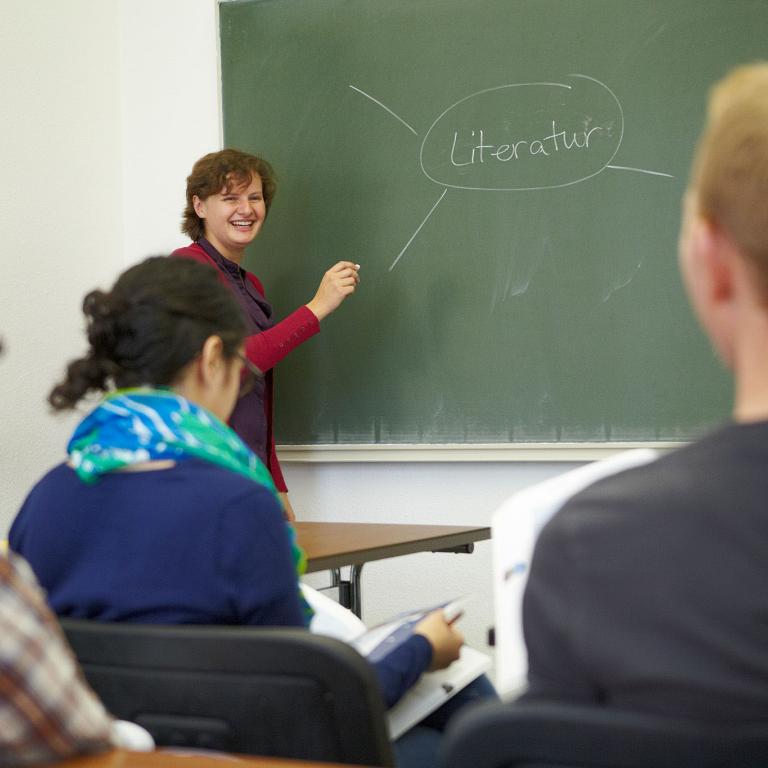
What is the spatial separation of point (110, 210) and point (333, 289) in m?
1.02

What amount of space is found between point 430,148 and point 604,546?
9.01 ft

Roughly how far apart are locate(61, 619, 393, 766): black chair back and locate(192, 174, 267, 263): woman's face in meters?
2.25

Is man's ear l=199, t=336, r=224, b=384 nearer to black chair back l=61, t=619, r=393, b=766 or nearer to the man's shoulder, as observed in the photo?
black chair back l=61, t=619, r=393, b=766

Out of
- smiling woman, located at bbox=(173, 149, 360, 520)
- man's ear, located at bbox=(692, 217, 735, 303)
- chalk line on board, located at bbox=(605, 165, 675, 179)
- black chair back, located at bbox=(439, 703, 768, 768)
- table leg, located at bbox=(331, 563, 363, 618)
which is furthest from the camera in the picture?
smiling woman, located at bbox=(173, 149, 360, 520)

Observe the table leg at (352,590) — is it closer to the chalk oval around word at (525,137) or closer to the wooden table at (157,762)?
the chalk oval around word at (525,137)

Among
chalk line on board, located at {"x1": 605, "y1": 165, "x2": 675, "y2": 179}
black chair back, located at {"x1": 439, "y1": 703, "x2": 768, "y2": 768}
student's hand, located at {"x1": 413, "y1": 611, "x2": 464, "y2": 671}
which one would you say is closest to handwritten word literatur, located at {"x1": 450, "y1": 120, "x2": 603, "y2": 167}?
chalk line on board, located at {"x1": 605, "y1": 165, "x2": 675, "y2": 179}

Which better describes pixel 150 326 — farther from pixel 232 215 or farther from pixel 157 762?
pixel 232 215

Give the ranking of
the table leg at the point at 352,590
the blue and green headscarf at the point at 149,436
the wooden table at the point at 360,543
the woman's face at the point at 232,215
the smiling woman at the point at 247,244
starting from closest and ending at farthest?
the blue and green headscarf at the point at 149,436 → the wooden table at the point at 360,543 → the table leg at the point at 352,590 → the smiling woman at the point at 247,244 → the woman's face at the point at 232,215

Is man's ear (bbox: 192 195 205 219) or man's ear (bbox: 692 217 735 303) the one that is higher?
man's ear (bbox: 192 195 205 219)

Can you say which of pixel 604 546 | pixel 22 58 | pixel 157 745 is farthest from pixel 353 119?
pixel 604 546

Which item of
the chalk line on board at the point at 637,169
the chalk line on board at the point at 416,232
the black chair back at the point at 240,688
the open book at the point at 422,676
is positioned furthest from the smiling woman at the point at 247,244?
the black chair back at the point at 240,688

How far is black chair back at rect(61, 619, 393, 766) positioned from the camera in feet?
3.46

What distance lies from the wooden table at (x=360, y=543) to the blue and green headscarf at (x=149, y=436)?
0.53 meters

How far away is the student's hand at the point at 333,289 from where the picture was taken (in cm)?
326
